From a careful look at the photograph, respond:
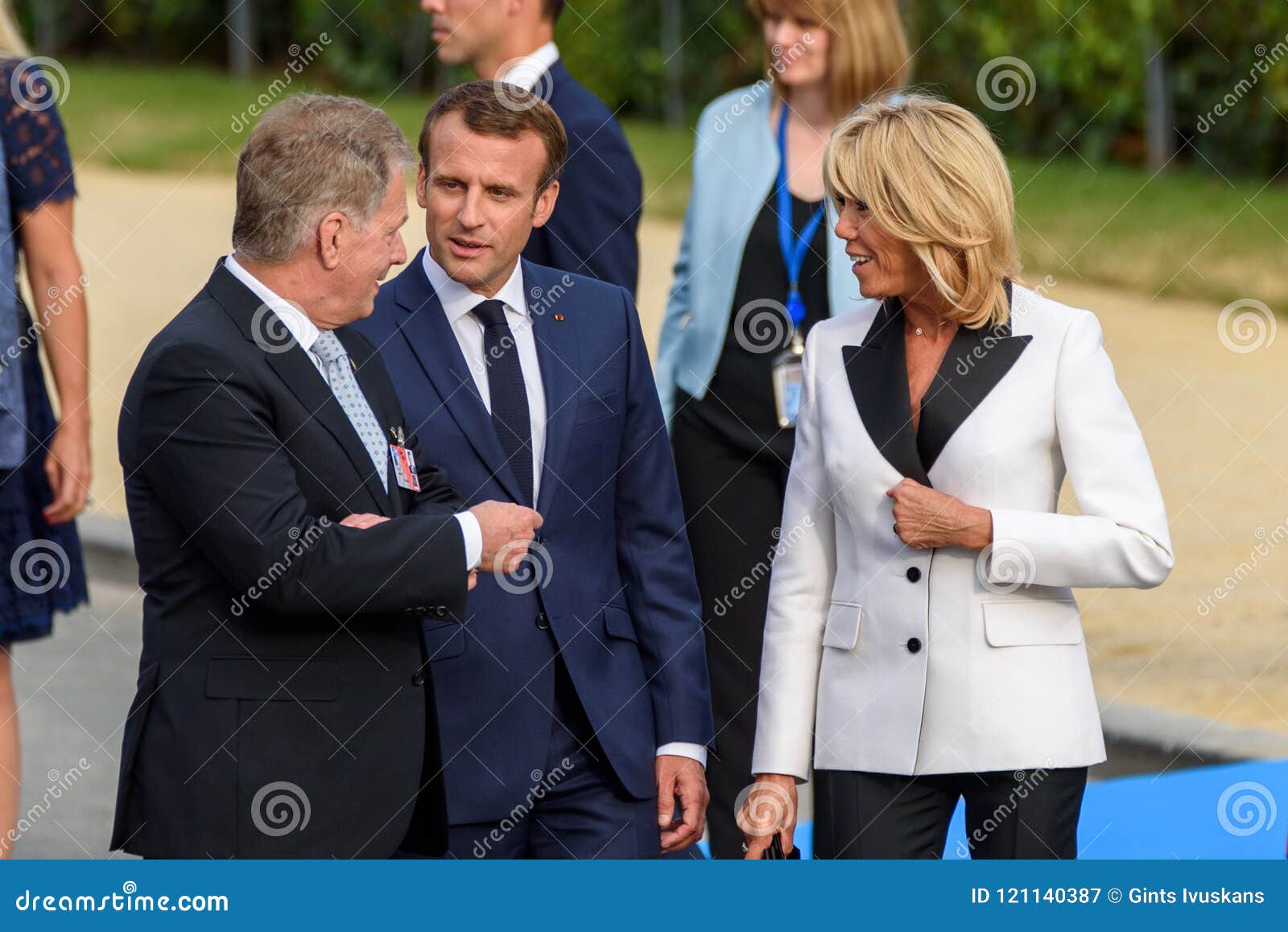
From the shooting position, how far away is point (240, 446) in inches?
99.8

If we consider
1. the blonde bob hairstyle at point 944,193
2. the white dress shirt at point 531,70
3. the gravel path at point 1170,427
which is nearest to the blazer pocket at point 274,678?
the blonde bob hairstyle at point 944,193

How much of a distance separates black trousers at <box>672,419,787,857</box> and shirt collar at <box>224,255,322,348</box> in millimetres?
1665

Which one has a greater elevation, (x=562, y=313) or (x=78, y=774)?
(x=562, y=313)

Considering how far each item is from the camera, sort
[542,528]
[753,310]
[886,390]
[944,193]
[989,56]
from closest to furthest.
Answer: [944,193] < [886,390] < [542,528] < [753,310] < [989,56]

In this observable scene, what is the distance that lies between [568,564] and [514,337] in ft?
1.24

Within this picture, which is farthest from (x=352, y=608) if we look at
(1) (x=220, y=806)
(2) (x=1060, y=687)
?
(2) (x=1060, y=687)

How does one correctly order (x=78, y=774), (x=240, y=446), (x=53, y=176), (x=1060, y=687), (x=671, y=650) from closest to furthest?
(x=240, y=446) → (x=1060, y=687) → (x=671, y=650) → (x=53, y=176) → (x=78, y=774)

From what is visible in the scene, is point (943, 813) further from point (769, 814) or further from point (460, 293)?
point (460, 293)

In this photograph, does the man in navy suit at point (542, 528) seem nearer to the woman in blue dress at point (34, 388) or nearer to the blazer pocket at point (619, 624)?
the blazer pocket at point (619, 624)

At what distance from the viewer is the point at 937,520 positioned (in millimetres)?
2850

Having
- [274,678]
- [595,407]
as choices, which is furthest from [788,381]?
[274,678]

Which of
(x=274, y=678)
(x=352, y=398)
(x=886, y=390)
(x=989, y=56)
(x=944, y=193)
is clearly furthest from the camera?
(x=989, y=56)

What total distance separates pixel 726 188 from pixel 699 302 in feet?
0.85
